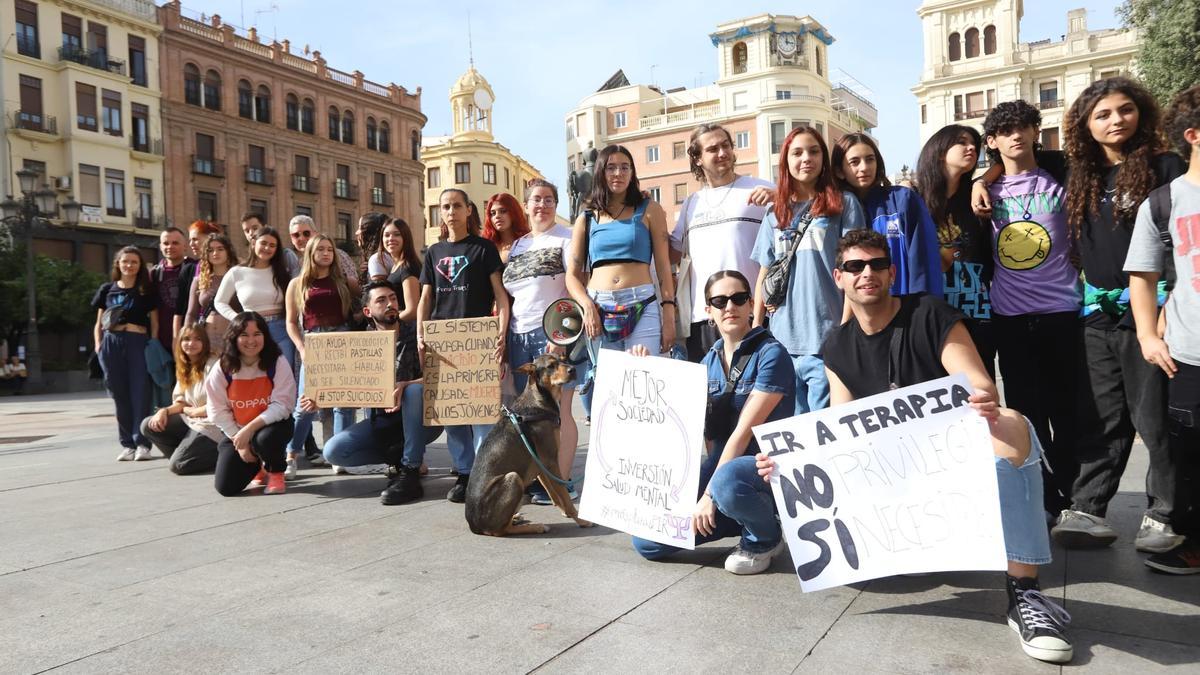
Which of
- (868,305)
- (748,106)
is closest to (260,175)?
(748,106)

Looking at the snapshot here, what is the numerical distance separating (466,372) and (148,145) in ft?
127

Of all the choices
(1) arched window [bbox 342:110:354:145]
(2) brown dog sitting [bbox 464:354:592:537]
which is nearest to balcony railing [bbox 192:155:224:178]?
(1) arched window [bbox 342:110:354:145]

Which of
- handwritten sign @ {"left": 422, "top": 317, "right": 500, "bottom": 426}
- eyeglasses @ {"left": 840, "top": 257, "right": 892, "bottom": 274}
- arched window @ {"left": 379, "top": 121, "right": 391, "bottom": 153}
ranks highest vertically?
arched window @ {"left": 379, "top": 121, "right": 391, "bottom": 153}

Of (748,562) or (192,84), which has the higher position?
(192,84)

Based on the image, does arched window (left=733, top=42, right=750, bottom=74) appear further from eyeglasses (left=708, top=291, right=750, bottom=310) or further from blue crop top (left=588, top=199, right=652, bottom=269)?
eyeglasses (left=708, top=291, right=750, bottom=310)

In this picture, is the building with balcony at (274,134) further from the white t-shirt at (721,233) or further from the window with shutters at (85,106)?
the white t-shirt at (721,233)

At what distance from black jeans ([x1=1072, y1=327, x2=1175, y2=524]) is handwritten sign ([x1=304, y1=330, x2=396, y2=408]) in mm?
4227

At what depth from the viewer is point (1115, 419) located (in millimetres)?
3957

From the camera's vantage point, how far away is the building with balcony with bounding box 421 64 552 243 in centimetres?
6469

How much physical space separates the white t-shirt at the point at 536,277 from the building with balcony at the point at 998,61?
52.0 m

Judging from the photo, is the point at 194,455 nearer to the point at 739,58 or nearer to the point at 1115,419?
the point at 1115,419

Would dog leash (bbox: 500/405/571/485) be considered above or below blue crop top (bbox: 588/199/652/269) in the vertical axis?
below

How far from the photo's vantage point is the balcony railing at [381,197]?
48406 millimetres

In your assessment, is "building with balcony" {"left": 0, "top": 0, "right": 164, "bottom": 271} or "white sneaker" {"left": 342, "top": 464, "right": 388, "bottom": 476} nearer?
"white sneaker" {"left": 342, "top": 464, "right": 388, "bottom": 476}
